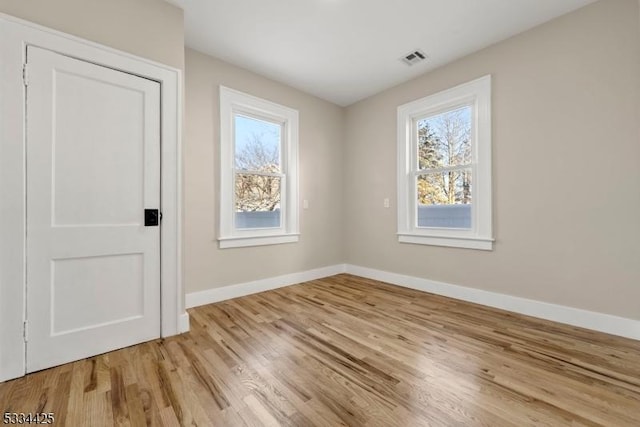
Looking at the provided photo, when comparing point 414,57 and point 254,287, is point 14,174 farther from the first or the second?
point 414,57

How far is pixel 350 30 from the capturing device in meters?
2.65

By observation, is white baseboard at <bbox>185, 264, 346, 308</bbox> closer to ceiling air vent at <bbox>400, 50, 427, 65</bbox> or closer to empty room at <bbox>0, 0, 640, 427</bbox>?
empty room at <bbox>0, 0, 640, 427</bbox>

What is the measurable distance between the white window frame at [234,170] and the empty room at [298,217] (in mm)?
28

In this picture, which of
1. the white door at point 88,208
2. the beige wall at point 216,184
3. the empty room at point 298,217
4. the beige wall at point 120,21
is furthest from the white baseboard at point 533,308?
the beige wall at point 120,21

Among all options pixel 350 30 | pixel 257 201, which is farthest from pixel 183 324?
pixel 350 30

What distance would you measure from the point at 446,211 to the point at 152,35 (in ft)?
11.3

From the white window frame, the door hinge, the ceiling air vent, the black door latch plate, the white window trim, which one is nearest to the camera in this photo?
the door hinge

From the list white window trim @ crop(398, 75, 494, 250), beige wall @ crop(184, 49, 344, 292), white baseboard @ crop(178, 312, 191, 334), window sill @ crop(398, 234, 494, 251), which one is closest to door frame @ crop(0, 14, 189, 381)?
white baseboard @ crop(178, 312, 191, 334)

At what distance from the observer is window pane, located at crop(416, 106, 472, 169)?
3178 mm

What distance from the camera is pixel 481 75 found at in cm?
296

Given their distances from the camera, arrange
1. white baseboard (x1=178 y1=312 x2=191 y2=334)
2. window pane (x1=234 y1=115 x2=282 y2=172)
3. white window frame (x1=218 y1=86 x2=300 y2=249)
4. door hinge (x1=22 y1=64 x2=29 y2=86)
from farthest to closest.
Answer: window pane (x1=234 y1=115 x2=282 y2=172), white window frame (x1=218 y1=86 x2=300 y2=249), white baseboard (x1=178 y1=312 x2=191 y2=334), door hinge (x1=22 y1=64 x2=29 y2=86)

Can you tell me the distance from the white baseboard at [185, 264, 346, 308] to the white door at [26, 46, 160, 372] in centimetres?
75

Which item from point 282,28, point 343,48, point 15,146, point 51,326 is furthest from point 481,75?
point 51,326

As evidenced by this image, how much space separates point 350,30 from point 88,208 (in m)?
2.73
